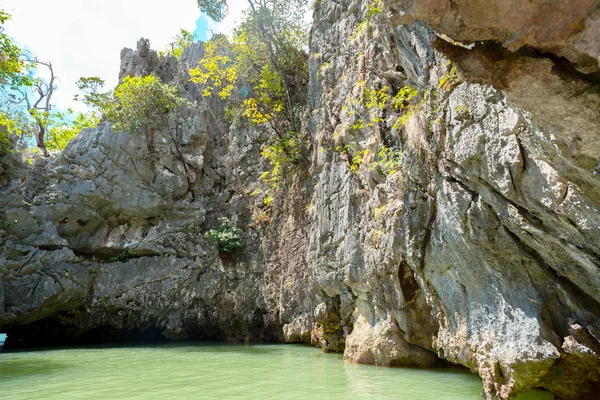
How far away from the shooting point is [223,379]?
282 inches

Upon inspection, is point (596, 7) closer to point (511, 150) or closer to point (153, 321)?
point (511, 150)

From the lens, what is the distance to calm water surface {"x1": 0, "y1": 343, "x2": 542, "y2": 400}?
5.88 m

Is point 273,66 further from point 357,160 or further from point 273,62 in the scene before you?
point 357,160

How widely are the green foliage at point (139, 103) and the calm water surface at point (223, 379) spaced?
1006 centimetres

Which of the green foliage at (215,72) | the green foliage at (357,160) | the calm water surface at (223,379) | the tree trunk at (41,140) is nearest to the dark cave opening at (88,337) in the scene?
the calm water surface at (223,379)

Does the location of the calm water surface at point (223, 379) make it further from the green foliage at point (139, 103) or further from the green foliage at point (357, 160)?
the green foliage at point (139, 103)

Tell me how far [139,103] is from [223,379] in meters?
13.6

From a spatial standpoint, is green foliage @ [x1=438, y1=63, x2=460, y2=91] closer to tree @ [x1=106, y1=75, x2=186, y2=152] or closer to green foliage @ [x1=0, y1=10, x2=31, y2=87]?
green foliage @ [x1=0, y1=10, x2=31, y2=87]

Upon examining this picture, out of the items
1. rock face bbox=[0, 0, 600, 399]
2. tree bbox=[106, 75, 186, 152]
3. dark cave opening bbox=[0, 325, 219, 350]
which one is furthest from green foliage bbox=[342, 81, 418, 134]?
dark cave opening bbox=[0, 325, 219, 350]

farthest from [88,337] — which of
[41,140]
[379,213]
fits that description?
[379,213]

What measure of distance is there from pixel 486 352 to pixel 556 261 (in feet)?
5.00

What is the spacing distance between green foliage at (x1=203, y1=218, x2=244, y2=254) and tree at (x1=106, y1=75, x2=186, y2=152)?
4841 millimetres

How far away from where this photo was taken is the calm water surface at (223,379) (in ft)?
19.3

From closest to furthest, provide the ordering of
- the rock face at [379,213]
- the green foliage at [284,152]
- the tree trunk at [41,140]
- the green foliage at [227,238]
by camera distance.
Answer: the rock face at [379,213] < the green foliage at [284,152] < the green foliage at [227,238] < the tree trunk at [41,140]
